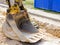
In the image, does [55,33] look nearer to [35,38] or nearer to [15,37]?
[35,38]

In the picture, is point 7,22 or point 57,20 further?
point 57,20

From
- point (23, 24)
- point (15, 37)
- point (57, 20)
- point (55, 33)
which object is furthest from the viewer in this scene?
point (57, 20)

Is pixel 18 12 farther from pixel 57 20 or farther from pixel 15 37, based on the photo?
pixel 57 20

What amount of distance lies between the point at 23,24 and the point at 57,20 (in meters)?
2.82

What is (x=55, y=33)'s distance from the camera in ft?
16.1

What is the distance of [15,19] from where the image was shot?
159 inches

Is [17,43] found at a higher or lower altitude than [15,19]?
lower

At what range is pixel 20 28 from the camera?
4203 millimetres

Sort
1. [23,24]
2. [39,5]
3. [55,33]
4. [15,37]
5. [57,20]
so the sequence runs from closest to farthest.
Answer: [15,37] → [23,24] → [55,33] → [57,20] → [39,5]

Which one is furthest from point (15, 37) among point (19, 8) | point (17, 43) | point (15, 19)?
point (19, 8)

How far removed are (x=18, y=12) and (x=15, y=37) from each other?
595 millimetres

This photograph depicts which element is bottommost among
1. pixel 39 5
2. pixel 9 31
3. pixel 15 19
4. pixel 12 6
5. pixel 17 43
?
pixel 39 5

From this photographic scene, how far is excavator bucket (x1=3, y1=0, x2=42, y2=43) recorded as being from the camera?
12.7ft

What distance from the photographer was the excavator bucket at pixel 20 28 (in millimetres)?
3870
